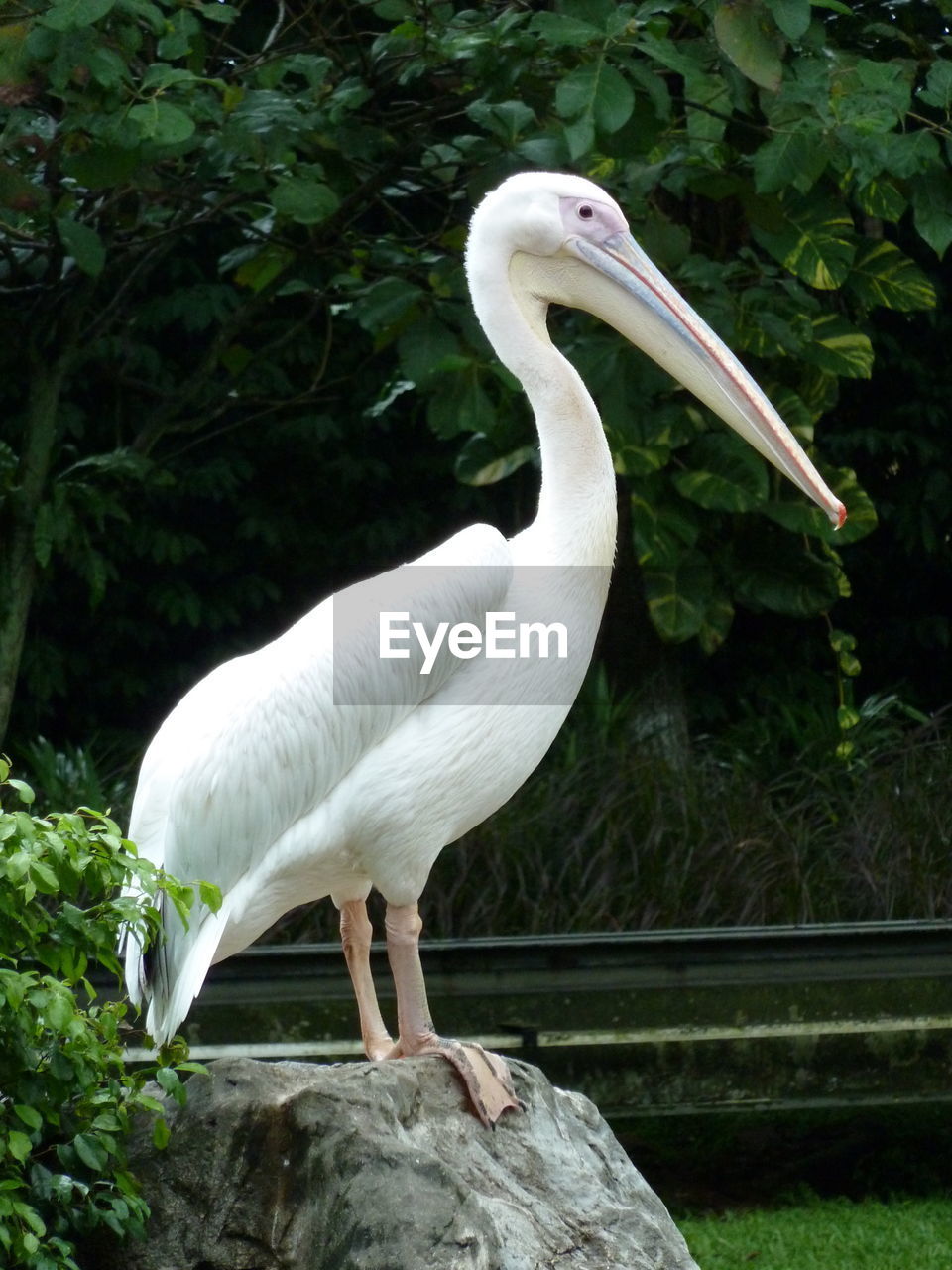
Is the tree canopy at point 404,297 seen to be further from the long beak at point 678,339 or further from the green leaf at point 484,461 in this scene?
the long beak at point 678,339

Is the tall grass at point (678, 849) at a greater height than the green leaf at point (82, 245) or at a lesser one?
lesser

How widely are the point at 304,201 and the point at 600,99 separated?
0.92 meters

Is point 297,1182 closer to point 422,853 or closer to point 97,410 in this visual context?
point 422,853

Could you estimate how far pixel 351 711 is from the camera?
10.9 ft

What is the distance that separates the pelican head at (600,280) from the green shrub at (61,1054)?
140 centimetres

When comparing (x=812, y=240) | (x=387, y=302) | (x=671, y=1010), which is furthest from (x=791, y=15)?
(x=671, y=1010)

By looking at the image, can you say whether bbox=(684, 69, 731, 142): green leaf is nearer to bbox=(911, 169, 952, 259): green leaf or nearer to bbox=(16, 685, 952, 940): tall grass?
bbox=(911, 169, 952, 259): green leaf

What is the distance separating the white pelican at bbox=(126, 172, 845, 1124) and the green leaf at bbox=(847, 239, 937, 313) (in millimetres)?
2344

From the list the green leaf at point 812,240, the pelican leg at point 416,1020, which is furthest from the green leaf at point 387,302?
the pelican leg at point 416,1020

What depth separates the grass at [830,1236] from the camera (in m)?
4.45

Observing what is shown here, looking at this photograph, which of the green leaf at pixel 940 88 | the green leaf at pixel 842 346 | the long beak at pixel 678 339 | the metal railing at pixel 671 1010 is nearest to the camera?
the long beak at pixel 678 339

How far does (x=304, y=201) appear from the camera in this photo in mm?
4426

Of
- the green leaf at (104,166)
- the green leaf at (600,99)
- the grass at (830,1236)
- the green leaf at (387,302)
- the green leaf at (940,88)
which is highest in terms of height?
the green leaf at (600,99)

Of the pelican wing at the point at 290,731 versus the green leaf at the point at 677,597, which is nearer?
the pelican wing at the point at 290,731
